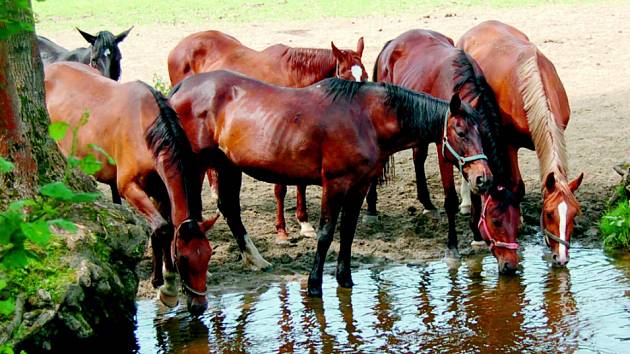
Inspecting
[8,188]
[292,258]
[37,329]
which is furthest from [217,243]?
[37,329]

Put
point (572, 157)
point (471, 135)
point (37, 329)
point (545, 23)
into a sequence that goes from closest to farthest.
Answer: point (37, 329), point (471, 135), point (572, 157), point (545, 23)

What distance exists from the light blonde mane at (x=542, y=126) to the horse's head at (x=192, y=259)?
2697mm

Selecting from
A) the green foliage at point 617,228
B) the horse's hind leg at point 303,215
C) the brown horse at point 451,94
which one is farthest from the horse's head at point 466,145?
the horse's hind leg at point 303,215

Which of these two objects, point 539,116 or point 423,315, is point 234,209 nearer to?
point 423,315

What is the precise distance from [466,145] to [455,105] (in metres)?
0.29

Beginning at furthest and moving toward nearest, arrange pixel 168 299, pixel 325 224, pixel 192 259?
1. pixel 325 224
2. pixel 168 299
3. pixel 192 259

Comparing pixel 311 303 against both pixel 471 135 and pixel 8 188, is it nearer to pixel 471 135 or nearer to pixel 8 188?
pixel 471 135

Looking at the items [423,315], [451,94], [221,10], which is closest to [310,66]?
[451,94]

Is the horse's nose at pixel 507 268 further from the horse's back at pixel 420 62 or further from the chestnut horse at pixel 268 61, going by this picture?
the chestnut horse at pixel 268 61

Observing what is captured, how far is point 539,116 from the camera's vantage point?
756 cm

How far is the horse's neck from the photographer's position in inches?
391

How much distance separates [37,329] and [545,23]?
13.4 meters

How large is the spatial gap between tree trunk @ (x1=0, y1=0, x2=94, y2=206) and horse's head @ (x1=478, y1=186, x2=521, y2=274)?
9.69 feet

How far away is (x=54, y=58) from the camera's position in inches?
451
